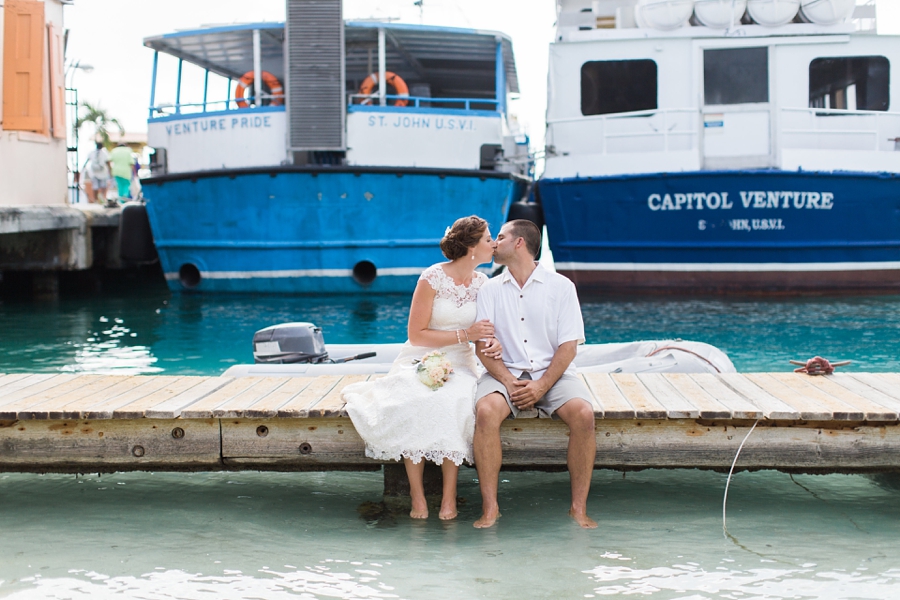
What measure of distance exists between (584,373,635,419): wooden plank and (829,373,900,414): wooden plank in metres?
1.06

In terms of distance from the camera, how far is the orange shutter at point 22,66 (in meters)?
11.9

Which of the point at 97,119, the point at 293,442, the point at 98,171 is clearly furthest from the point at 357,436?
the point at 97,119

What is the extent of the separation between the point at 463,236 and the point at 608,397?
0.94 meters

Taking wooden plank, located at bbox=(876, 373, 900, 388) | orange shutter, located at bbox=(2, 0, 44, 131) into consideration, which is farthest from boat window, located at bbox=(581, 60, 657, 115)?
wooden plank, located at bbox=(876, 373, 900, 388)

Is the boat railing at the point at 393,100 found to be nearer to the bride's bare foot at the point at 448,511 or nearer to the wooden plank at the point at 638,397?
the wooden plank at the point at 638,397

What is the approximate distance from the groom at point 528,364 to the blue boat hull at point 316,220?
26.1 feet

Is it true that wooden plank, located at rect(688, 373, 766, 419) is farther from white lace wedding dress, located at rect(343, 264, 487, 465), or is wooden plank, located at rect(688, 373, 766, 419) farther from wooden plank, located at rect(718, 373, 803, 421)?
white lace wedding dress, located at rect(343, 264, 487, 465)

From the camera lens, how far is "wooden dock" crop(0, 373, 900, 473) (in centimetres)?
387

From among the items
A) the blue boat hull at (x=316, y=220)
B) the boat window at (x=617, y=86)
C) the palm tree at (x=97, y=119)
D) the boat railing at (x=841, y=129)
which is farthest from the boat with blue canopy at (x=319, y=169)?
the palm tree at (x=97, y=119)

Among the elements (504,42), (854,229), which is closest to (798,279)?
(854,229)

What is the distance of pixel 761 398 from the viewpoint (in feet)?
13.3

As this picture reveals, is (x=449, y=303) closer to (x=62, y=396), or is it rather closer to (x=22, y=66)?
(x=62, y=396)

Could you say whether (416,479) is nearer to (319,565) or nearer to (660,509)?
(319,565)

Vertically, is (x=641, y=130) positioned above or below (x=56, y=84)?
below
